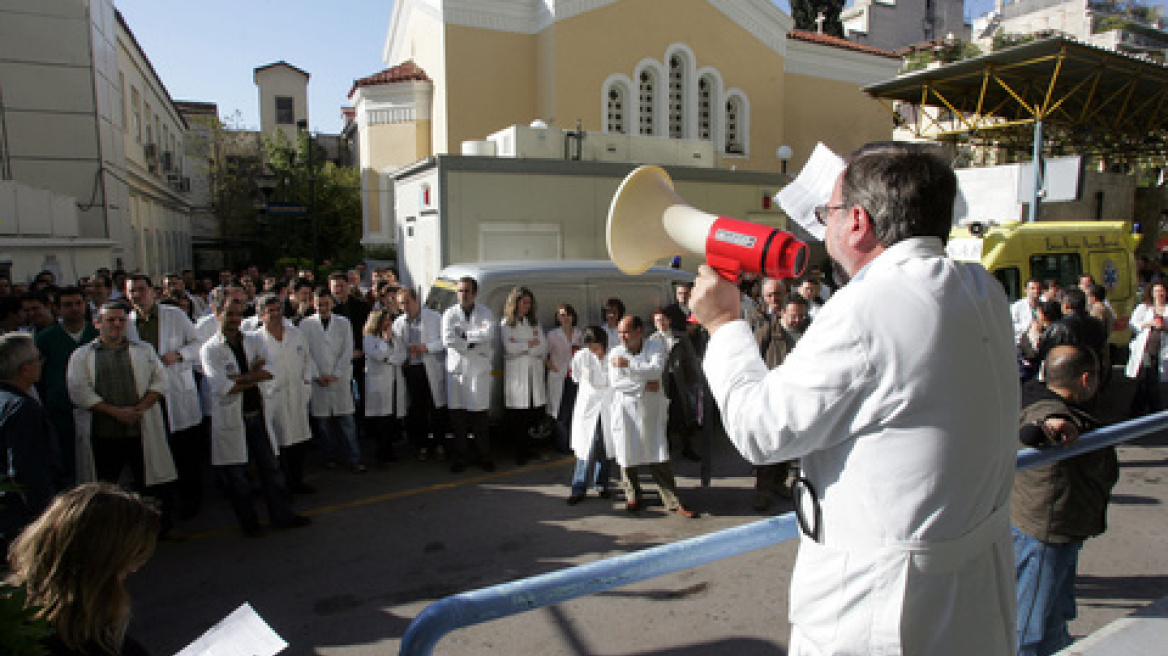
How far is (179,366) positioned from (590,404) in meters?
3.85

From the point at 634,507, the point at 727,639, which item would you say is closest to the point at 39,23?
the point at 634,507

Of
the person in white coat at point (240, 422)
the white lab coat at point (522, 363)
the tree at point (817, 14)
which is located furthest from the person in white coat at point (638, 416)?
the tree at point (817, 14)

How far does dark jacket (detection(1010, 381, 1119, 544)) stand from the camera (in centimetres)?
321

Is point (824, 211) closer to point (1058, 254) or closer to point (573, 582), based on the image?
point (573, 582)

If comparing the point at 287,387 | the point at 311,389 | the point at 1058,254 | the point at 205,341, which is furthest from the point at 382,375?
the point at 1058,254

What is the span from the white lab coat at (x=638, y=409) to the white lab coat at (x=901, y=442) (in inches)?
185

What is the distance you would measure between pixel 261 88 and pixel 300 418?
43.8 m

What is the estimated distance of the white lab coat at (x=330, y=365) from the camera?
727 cm

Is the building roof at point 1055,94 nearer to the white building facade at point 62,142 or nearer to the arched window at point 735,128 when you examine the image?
the arched window at point 735,128

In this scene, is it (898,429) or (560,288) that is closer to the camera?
(898,429)

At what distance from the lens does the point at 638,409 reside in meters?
6.19

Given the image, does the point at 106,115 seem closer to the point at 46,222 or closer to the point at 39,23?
the point at 39,23

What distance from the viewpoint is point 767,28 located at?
73.8 ft

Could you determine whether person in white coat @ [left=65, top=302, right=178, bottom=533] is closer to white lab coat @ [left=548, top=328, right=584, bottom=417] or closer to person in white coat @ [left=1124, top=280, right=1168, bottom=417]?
white lab coat @ [left=548, top=328, right=584, bottom=417]
